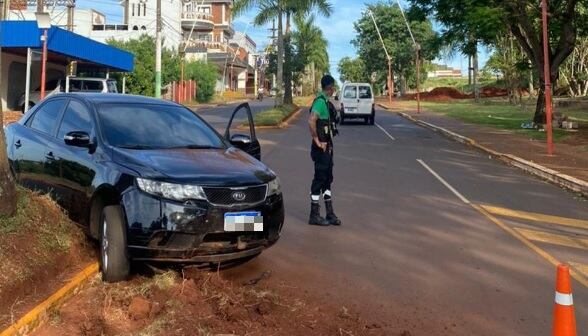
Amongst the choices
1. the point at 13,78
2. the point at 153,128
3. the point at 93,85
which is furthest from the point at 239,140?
the point at 13,78

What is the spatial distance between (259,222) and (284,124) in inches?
867

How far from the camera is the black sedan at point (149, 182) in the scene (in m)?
4.99

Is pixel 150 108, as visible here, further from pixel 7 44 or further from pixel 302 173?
pixel 7 44

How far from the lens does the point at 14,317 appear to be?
4336 mm

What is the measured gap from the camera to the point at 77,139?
5.69 metres

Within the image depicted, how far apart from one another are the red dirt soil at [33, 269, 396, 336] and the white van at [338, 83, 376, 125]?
23.9 m

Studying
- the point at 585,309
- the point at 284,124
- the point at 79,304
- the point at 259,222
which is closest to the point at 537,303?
the point at 585,309

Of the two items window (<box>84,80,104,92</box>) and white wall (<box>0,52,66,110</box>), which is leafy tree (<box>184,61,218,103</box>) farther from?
window (<box>84,80,104,92</box>)

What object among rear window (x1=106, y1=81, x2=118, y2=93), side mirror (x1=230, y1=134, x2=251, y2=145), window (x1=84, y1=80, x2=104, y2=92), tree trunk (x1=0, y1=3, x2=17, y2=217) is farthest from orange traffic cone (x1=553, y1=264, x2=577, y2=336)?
window (x1=84, y1=80, x2=104, y2=92)

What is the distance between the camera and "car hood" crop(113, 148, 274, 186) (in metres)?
5.09

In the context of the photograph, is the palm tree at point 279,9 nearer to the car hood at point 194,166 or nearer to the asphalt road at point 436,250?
the asphalt road at point 436,250

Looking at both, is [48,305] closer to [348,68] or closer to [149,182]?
[149,182]

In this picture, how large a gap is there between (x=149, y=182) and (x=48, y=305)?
47.0 inches

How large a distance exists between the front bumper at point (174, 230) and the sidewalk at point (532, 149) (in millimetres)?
9508
